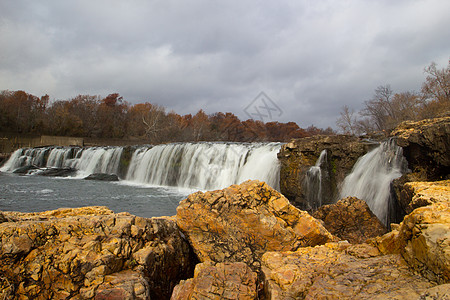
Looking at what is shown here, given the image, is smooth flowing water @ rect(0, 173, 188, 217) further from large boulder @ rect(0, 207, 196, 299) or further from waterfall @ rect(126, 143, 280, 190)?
large boulder @ rect(0, 207, 196, 299)

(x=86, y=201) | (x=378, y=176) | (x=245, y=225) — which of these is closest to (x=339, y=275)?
(x=245, y=225)

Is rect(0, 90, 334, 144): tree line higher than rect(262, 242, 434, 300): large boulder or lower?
higher

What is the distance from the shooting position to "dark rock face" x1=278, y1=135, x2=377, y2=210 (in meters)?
9.21

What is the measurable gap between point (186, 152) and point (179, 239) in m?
14.4

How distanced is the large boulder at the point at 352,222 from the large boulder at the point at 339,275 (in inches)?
94.1

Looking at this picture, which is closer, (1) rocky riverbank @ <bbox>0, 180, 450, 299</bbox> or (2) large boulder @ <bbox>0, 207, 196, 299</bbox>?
(1) rocky riverbank @ <bbox>0, 180, 450, 299</bbox>

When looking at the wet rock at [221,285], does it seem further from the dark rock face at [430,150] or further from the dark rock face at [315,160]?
the dark rock face at [315,160]

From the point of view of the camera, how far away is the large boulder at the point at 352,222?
4.93m

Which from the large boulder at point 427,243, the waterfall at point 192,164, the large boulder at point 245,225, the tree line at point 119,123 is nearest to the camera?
the large boulder at point 427,243

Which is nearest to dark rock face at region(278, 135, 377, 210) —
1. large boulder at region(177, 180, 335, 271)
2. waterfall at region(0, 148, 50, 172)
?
large boulder at region(177, 180, 335, 271)

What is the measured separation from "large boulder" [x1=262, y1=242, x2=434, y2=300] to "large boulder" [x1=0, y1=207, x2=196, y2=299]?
1102mm

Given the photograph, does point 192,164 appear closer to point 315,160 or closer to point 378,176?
point 315,160

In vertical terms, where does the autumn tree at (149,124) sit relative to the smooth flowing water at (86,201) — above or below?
above

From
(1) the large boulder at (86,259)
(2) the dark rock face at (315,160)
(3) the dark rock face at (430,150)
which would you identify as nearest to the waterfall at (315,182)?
(2) the dark rock face at (315,160)
